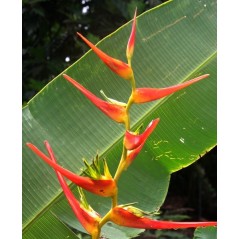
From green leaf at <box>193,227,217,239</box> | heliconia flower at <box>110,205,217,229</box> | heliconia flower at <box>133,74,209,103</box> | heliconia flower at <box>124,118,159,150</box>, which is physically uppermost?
heliconia flower at <box>133,74,209,103</box>

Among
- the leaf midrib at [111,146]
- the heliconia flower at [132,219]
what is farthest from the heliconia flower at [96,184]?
the leaf midrib at [111,146]

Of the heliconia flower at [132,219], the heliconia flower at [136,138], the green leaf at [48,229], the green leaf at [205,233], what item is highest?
the heliconia flower at [136,138]

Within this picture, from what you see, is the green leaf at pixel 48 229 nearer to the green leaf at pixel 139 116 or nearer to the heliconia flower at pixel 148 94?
the green leaf at pixel 139 116

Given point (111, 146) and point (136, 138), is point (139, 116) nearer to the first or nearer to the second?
point (111, 146)

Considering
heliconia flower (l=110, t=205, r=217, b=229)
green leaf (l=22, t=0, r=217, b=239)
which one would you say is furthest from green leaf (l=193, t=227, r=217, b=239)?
heliconia flower (l=110, t=205, r=217, b=229)

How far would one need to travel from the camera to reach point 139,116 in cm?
54

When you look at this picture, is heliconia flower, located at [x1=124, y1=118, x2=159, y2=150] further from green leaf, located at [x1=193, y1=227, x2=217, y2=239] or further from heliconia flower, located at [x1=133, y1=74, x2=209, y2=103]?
green leaf, located at [x1=193, y1=227, x2=217, y2=239]

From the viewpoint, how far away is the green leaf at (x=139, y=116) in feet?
1.73

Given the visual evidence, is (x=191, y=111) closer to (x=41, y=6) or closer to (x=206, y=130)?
(x=206, y=130)

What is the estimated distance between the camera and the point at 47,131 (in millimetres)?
539

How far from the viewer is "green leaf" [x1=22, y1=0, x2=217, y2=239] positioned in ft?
1.73

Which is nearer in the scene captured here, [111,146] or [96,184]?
[96,184]

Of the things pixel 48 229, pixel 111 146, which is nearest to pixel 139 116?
pixel 111 146
